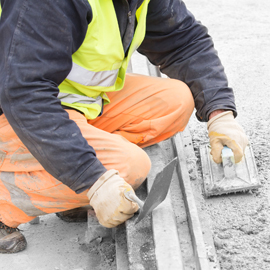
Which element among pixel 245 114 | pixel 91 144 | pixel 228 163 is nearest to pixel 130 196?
pixel 91 144

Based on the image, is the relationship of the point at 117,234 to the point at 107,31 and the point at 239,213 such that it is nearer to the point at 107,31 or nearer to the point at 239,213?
the point at 239,213

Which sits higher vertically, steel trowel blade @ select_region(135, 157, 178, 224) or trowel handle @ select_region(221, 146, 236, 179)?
steel trowel blade @ select_region(135, 157, 178, 224)

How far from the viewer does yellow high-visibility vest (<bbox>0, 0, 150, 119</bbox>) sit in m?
1.92

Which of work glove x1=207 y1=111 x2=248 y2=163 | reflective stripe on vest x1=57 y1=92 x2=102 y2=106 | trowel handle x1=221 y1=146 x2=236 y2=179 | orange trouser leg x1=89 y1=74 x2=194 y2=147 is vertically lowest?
trowel handle x1=221 y1=146 x2=236 y2=179

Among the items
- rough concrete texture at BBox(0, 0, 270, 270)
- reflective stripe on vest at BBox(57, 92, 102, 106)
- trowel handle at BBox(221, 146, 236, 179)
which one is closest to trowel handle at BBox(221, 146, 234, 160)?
trowel handle at BBox(221, 146, 236, 179)

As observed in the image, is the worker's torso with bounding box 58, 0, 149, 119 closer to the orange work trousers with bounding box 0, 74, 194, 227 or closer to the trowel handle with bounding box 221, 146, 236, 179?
the orange work trousers with bounding box 0, 74, 194, 227

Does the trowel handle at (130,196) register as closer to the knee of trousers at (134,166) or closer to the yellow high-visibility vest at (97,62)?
the knee of trousers at (134,166)

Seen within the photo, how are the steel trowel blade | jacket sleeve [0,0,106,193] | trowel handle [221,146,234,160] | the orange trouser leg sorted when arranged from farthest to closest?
the orange trouser leg < trowel handle [221,146,234,160] < the steel trowel blade < jacket sleeve [0,0,106,193]

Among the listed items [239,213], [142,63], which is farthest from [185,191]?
[142,63]

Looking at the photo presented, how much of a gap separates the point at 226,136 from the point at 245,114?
0.81 metres

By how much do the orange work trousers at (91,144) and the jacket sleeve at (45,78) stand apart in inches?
7.7

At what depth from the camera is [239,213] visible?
88.1 inches

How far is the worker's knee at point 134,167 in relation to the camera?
6.77ft

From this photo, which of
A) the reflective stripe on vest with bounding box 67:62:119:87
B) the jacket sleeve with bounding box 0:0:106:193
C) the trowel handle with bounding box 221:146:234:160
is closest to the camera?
the jacket sleeve with bounding box 0:0:106:193
